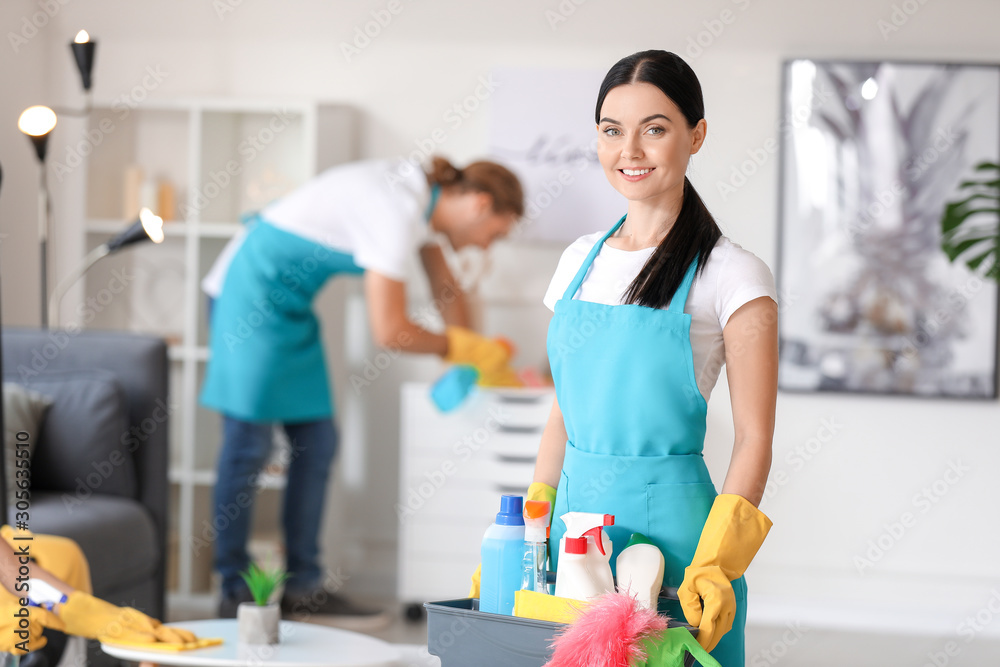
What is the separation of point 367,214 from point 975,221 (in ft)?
6.91

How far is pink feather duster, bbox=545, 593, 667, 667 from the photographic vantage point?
2.79ft

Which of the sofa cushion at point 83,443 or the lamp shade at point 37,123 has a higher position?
Answer: the lamp shade at point 37,123

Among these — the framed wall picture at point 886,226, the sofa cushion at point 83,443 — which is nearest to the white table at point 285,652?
the sofa cushion at point 83,443

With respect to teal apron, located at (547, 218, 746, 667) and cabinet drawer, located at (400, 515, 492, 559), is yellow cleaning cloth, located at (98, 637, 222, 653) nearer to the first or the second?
teal apron, located at (547, 218, 746, 667)

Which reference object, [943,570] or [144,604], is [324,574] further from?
[943,570]

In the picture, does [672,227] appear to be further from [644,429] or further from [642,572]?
[642,572]

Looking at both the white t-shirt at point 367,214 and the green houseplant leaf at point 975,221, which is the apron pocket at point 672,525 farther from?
the green houseplant leaf at point 975,221

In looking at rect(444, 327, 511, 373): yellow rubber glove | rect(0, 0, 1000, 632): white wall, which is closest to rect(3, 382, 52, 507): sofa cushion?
rect(0, 0, 1000, 632): white wall

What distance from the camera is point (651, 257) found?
1065 millimetres

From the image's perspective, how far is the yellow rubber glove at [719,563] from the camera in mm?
911

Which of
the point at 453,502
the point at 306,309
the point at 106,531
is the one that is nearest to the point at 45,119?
the point at 306,309

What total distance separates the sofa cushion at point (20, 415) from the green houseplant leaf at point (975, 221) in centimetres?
283

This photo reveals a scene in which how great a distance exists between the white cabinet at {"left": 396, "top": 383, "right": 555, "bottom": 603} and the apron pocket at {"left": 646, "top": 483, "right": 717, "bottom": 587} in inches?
72.0

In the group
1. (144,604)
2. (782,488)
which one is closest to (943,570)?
(782,488)
